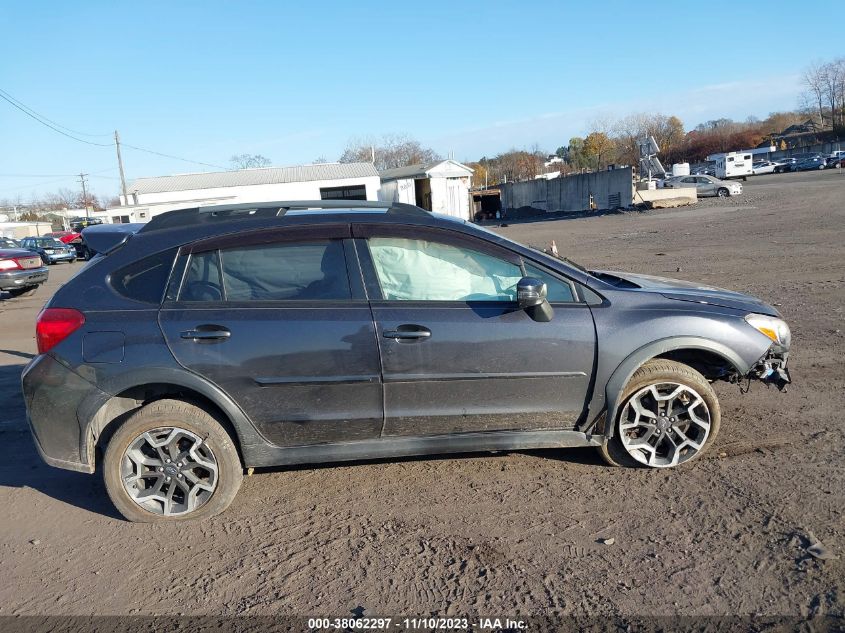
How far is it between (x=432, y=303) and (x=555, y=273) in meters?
0.84

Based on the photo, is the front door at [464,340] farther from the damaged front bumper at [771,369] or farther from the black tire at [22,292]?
the black tire at [22,292]

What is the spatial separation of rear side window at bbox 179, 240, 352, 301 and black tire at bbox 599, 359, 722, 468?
6.27 ft

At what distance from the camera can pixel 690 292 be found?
180 inches

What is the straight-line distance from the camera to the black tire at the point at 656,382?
4223 millimetres

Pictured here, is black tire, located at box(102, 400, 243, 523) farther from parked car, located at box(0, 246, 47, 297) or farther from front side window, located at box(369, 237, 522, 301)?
parked car, located at box(0, 246, 47, 297)

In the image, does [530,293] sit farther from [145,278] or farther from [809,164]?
[809,164]

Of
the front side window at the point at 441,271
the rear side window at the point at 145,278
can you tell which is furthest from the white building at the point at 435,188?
the rear side window at the point at 145,278

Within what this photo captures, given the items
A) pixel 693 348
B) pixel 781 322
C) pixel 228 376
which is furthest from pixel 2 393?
pixel 781 322

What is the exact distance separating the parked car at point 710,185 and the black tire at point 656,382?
4055cm

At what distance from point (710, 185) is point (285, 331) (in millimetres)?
43276

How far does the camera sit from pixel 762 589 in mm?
3082

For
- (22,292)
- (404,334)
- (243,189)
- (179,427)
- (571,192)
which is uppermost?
(243,189)

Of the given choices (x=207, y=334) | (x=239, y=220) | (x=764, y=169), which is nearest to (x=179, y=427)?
(x=207, y=334)

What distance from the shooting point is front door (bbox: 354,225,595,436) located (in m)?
3.99
